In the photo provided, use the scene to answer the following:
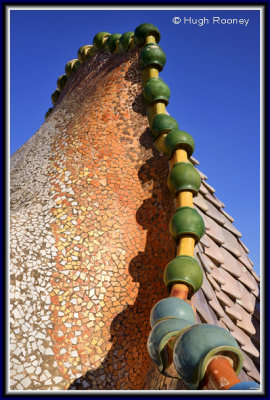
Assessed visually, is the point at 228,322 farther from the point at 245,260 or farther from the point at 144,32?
the point at 144,32

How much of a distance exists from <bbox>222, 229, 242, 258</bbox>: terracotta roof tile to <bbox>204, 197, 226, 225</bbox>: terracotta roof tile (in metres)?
0.15

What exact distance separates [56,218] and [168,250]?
114 centimetres

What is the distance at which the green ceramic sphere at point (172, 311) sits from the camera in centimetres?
216

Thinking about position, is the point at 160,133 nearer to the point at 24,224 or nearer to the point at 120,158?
the point at 120,158

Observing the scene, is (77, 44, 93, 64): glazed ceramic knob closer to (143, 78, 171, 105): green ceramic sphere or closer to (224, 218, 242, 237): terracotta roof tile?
(143, 78, 171, 105): green ceramic sphere

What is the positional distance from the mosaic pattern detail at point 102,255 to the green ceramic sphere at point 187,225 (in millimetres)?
363

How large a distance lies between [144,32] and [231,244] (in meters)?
2.81

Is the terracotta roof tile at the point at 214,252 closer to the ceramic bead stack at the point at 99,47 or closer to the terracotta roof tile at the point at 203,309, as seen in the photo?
the terracotta roof tile at the point at 203,309

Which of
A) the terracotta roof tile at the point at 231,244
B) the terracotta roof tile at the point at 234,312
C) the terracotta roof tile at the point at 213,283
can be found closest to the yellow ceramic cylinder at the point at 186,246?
the terracotta roof tile at the point at 213,283

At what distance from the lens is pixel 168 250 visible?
3398mm

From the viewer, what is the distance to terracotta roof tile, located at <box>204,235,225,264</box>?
4.02 metres

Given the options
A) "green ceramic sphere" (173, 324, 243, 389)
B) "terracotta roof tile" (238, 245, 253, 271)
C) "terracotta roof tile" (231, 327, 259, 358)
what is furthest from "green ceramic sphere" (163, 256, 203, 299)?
"terracotta roof tile" (238, 245, 253, 271)

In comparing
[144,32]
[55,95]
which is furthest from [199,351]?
[55,95]

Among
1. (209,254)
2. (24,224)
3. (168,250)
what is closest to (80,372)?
(168,250)
